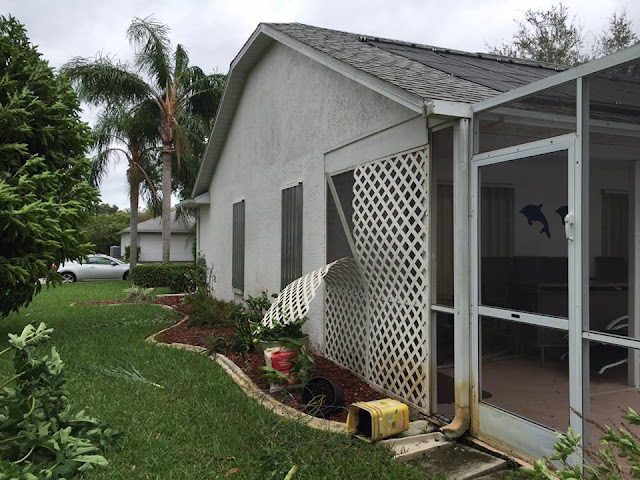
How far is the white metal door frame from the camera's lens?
3557mm

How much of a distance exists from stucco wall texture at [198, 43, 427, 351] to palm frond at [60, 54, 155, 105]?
305 inches

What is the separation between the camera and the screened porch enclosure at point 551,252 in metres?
3.55

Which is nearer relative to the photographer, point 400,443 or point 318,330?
point 400,443

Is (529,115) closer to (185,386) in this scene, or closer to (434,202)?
(434,202)

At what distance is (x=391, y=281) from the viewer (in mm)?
5594

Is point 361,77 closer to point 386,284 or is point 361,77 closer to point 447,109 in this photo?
point 447,109

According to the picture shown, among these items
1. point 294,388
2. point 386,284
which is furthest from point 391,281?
point 294,388

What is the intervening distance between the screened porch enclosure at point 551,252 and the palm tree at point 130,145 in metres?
17.9

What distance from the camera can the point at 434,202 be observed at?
16.3ft

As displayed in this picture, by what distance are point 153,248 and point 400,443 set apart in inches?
1275

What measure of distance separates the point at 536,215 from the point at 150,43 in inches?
705

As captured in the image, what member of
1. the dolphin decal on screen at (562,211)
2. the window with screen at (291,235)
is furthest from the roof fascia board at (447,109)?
the window with screen at (291,235)

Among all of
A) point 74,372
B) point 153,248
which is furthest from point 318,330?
point 153,248

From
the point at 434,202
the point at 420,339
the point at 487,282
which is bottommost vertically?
the point at 420,339
